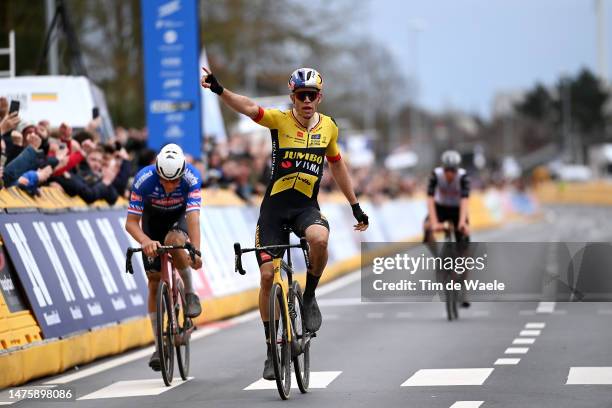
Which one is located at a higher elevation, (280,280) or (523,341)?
(280,280)

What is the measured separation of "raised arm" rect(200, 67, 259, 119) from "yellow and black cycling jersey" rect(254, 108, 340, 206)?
29 centimetres

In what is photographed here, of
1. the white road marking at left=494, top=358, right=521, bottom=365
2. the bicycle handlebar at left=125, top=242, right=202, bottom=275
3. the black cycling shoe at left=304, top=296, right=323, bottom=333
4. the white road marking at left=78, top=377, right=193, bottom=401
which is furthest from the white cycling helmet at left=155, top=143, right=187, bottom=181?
the white road marking at left=494, top=358, right=521, bottom=365

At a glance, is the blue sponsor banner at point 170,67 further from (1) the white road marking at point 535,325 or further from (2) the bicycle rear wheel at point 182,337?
(2) the bicycle rear wheel at point 182,337

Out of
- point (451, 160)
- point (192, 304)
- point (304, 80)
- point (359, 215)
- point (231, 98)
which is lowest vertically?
point (192, 304)

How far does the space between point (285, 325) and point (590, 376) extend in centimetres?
256

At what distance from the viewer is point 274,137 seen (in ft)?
38.2

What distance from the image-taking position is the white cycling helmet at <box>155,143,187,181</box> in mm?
12352

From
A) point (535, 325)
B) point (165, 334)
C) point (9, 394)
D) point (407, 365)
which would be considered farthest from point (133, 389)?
point (535, 325)

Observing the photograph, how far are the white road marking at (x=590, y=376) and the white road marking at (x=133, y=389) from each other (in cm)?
315

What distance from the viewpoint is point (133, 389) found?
12305 millimetres

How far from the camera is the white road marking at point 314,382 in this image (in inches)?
476

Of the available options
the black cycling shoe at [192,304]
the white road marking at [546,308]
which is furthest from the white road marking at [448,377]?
the white road marking at [546,308]

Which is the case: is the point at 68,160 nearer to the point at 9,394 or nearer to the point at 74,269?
the point at 74,269

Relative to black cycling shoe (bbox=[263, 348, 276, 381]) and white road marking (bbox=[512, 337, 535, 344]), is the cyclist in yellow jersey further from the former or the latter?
white road marking (bbox=[512, 337, 535, 344])
